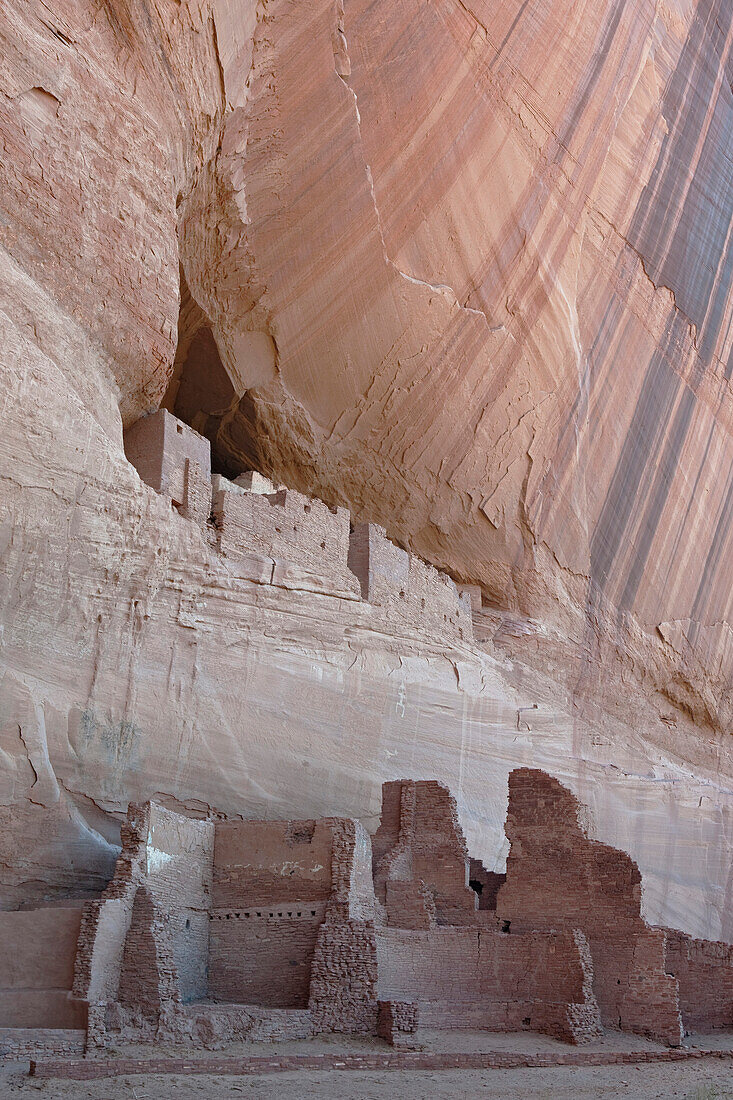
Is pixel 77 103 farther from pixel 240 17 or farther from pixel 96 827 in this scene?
pixel 96 827

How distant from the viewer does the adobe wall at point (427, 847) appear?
45.9ft

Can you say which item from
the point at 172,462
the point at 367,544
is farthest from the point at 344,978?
the point at 367,544

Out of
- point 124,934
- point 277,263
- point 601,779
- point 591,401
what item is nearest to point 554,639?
point 601,779

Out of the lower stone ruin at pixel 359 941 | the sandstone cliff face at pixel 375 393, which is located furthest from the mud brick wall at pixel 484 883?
the sandstone cliff face at pixel 375 393

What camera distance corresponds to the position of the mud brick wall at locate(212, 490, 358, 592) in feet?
51.8

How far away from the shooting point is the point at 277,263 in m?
18.1

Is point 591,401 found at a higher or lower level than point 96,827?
higher

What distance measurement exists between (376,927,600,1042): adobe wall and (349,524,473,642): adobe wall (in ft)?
18.1

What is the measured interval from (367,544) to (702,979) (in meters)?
7.05

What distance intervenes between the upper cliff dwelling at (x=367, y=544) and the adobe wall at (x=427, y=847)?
1.8 inches

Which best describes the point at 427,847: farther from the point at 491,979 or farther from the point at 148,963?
the point at 148,963

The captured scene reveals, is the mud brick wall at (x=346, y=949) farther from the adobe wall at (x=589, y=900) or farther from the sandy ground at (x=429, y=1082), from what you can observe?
the adobe wall at (x=589, y=900)

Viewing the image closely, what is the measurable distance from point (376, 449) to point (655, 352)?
236 inches

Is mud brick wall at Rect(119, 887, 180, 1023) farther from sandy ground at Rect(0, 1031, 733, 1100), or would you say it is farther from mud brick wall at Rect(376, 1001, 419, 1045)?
mud brick wall at Rect(376, 1001, 419, 1045)
